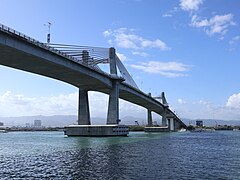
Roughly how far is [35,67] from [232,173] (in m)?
46.3

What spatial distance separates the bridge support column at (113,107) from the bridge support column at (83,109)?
18.3ft

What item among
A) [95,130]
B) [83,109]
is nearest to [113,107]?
[83,109]

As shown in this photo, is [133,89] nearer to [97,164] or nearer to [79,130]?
[79,130]

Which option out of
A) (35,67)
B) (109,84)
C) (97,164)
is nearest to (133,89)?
(109,84)

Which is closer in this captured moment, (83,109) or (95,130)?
(95,130)

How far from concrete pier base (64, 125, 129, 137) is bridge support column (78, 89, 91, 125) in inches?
104

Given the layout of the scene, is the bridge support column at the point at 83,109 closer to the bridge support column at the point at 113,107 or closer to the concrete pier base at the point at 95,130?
the concrete pier base at the point at 95,130

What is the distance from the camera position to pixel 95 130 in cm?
8600

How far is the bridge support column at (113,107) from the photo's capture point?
295 ft

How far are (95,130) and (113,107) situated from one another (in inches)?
315

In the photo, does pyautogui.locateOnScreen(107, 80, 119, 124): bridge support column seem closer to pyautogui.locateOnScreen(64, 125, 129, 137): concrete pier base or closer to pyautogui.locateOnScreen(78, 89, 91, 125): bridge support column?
pyautogui.locateOnScreen(64, 125, 129, 137): concrete pier base

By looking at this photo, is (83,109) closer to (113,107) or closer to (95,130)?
(95,130)

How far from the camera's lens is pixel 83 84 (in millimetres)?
88188

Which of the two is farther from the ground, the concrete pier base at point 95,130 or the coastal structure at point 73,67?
the coastal structure at point 73,67
